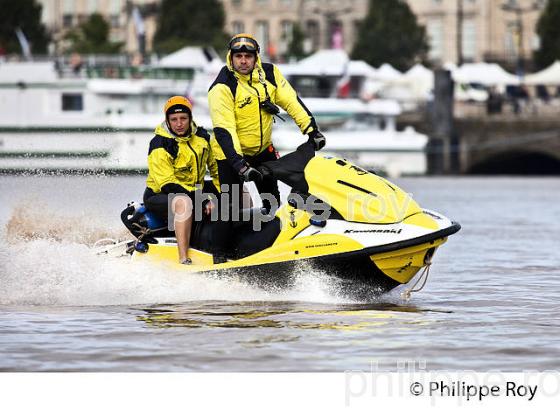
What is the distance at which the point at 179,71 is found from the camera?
57.8m

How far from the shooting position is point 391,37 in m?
79.1

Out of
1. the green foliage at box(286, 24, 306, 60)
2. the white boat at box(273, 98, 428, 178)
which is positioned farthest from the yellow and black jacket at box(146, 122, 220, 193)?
the green foliage at box(286, 24, 306, 60)

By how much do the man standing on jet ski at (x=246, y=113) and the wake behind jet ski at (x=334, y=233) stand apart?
21cm

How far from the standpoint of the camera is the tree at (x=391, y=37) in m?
78.6

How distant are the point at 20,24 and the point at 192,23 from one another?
8.88 meters

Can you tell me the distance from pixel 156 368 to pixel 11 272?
4.30 m

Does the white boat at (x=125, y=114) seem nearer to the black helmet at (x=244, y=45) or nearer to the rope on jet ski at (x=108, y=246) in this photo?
the rope on jet ski at (x=108, y=246)

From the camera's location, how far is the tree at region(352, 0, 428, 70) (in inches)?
3095

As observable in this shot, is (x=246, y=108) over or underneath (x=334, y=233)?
over

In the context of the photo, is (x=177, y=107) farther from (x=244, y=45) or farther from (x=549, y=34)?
(x=549, y=34)

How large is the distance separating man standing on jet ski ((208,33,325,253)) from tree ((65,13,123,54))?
63.3 metres

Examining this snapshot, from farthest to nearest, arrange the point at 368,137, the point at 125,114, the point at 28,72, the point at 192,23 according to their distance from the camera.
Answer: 1. the point at 192,23
2. the point at 368,137
3. the point at 125,114
4. the point at 28,72

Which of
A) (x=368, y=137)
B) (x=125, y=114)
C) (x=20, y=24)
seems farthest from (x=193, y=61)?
(x=20, y=24)

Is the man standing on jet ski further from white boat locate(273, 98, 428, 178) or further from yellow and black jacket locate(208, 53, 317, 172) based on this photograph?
white boat locate(273, 98, 428, 178)
